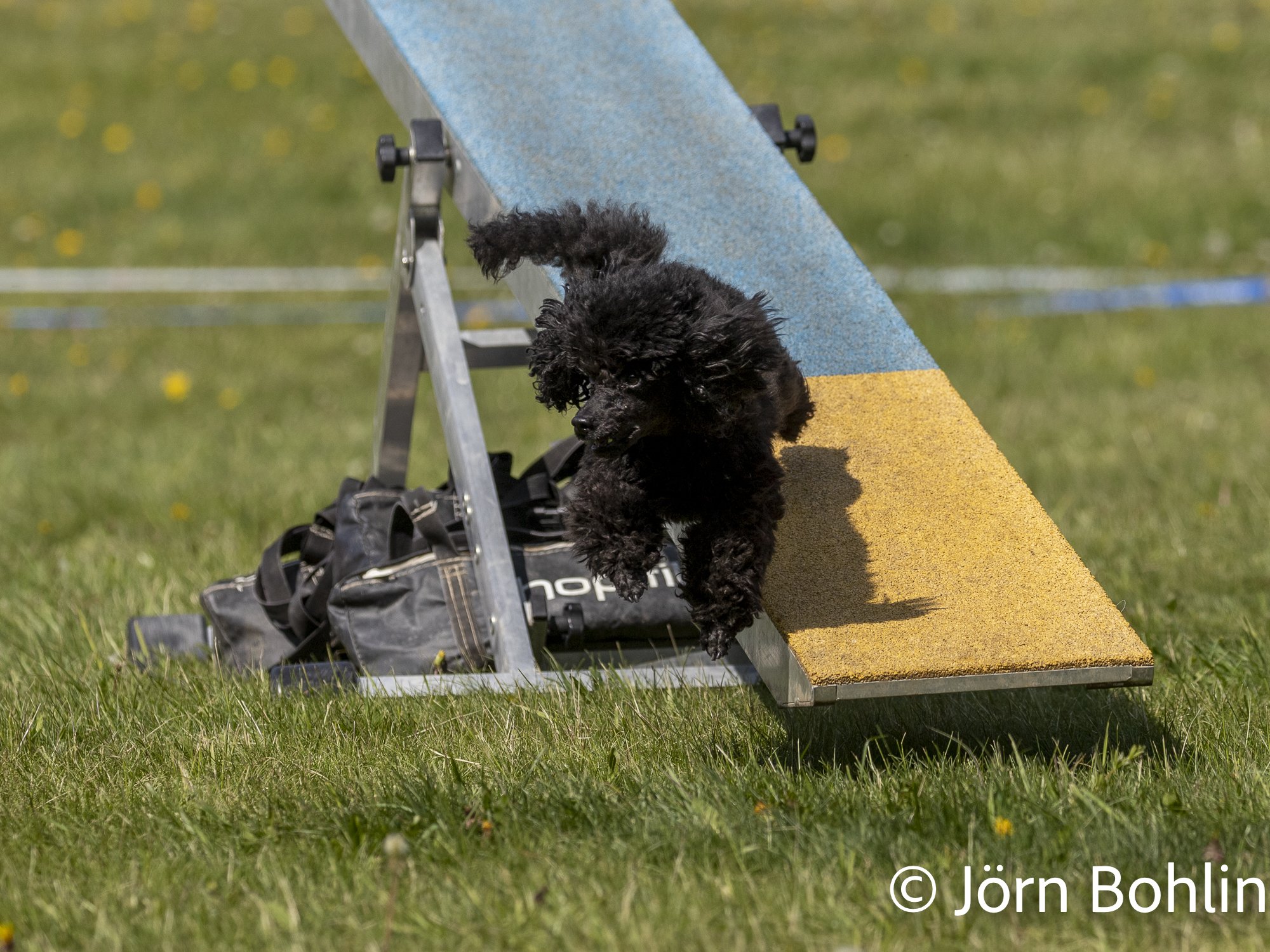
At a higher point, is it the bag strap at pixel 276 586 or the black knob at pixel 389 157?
the black knob at pixel 389 157

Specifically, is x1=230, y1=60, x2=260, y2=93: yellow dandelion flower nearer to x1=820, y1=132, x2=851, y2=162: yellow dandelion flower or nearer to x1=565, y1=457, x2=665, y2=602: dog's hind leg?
x1=820, y1=132, x2=851, y2=162: yellow dandelion flower

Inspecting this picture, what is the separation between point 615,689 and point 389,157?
1645mm

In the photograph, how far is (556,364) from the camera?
2.58 metres

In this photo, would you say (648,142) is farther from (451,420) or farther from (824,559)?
(824,559)

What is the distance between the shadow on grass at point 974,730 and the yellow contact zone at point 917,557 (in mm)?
268

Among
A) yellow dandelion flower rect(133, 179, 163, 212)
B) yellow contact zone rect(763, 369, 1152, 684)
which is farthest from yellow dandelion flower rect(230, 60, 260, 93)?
yellow contact zone rect(763, 369, 1152, 684)

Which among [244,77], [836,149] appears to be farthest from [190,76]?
[836,149]

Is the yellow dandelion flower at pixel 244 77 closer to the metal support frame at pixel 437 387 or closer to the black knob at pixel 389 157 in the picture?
the metal support frame at pixel 437 387

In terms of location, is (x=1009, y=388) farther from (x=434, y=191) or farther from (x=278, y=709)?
(x=278, y=709)

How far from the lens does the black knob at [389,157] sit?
3.95 metres

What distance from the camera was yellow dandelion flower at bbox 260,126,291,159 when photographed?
12.2m

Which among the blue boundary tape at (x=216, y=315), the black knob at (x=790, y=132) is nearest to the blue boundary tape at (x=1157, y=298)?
the blue boundary tape at (x=216, y=315)

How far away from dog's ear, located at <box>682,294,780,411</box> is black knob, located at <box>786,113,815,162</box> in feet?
6.51

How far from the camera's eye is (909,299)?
9.43 meters
